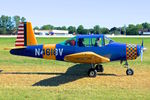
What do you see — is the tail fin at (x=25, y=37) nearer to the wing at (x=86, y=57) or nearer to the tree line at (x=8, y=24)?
the wing at (x=86, y=57)

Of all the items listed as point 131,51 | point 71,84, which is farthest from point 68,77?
point 131,51

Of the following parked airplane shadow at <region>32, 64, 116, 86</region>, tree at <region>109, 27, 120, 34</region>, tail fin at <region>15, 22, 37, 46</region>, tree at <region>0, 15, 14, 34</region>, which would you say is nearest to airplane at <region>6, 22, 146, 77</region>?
tail fin at <region>15, 22, 37, 46</region>

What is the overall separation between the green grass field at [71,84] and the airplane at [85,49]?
81cm

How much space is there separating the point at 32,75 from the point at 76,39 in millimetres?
2690

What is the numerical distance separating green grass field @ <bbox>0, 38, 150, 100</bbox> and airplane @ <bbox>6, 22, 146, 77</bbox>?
81cm

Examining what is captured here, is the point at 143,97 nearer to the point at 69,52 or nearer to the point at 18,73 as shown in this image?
the point at 69,52

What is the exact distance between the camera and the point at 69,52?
11.4 m

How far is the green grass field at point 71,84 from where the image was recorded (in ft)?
22.6

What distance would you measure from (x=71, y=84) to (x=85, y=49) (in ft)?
8.08

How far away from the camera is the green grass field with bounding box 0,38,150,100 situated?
22.6 feet

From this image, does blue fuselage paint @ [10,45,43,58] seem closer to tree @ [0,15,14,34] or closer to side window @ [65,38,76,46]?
side window @ [65,38,76,46]

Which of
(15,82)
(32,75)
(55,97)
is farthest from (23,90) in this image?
(32,75)

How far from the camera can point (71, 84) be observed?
9273 millimetres

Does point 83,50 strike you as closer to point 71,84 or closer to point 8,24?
point 71,84
